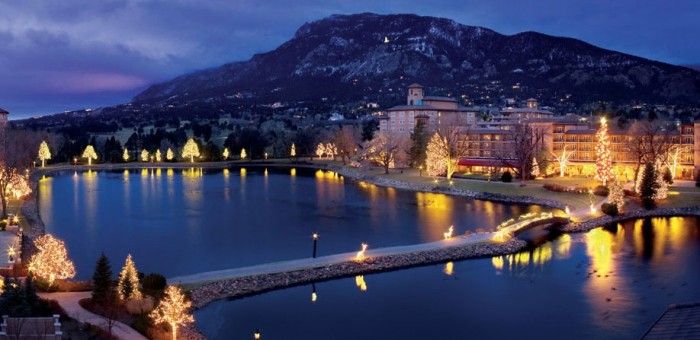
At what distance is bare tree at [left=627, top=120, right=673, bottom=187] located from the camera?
50969 mm

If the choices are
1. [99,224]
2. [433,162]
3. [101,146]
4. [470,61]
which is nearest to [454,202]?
[433,162]

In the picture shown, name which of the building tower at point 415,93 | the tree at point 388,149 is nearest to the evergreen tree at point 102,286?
the tree at point 388,149

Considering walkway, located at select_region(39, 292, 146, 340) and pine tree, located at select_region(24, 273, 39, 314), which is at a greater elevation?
pine tree, located at select_region(24, 273, 39, 314)

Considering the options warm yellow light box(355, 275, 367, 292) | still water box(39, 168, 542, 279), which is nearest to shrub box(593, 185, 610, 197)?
still water box(39, 168, 542, 279)

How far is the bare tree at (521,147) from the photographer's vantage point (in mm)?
56531

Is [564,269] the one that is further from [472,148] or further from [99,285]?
[472,148]

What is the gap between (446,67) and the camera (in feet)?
479

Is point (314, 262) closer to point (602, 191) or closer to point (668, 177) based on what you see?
point (602, 191)

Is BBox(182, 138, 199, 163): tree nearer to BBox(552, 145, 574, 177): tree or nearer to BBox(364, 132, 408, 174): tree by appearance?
BBox(364, 132, 408, 174): tree

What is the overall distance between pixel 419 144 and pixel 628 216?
28939mm

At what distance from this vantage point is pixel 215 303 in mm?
22469

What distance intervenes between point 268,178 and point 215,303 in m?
48.1

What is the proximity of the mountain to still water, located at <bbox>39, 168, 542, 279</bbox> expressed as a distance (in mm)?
81148

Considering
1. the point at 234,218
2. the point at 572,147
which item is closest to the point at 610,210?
the point at 234,218
